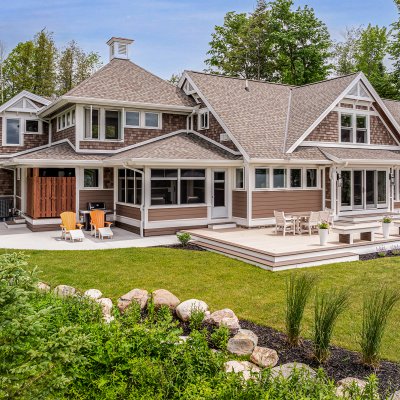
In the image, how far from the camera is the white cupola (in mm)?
21373

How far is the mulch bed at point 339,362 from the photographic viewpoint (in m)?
4.59

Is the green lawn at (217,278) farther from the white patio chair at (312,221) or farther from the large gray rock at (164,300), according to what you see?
the white patio chair at (312,221)

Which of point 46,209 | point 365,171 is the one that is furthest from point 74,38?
point 365,171

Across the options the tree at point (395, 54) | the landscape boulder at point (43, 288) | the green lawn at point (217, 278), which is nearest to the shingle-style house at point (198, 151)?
the green lawn at point (217, 278)

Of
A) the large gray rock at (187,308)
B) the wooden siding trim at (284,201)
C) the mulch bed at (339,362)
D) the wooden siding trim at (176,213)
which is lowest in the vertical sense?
the mulch bed at (339,362)

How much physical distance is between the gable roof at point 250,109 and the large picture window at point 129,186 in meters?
4.29

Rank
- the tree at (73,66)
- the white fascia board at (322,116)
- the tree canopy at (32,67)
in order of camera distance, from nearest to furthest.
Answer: the white fascia board at (322,116) < the tree canopy at (32,67) < the tree at (73,66)

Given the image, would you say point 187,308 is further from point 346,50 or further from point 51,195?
point 346,50

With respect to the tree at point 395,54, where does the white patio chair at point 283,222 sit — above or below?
below

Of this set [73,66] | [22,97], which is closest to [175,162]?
[22,97]

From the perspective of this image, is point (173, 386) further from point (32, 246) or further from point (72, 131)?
point (72, 131)

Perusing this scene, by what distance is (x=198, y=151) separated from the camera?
15.9 meters

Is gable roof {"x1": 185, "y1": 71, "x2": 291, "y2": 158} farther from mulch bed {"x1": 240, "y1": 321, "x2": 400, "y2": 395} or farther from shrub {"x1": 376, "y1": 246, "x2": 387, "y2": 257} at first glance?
mulch bed {"x1": 240, "y1": 321, "x2": 400, "y2": 395}

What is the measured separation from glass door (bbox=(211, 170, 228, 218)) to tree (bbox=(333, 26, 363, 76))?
3435cm
